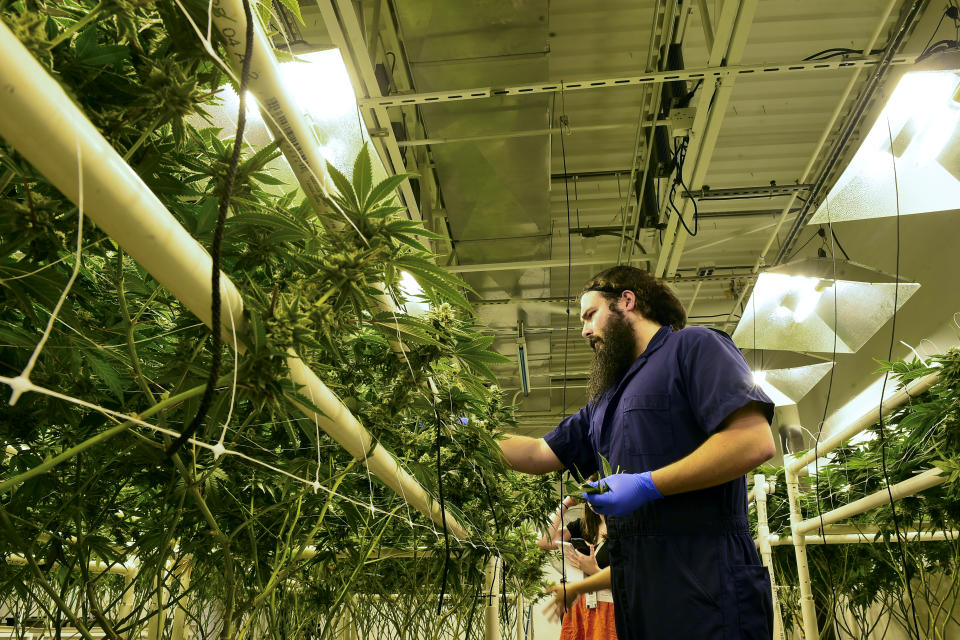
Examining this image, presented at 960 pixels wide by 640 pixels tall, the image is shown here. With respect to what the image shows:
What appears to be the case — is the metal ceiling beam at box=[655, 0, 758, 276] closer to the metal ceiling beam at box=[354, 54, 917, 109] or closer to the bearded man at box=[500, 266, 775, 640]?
the metal ceiling beam at box=[354, 54, 917, 109]

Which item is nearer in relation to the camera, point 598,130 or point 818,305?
point 818,305

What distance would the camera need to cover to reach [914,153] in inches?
68.5

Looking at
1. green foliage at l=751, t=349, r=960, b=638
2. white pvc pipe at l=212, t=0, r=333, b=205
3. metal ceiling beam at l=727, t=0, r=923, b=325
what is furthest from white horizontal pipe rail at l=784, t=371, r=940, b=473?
metal ceiling beam at l=727, t=0, r=923, b=325

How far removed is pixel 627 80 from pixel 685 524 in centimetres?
210

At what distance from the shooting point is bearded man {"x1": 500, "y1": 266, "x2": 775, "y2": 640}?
1.28m

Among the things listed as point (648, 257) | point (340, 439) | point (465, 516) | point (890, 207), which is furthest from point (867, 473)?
point (340, 439)

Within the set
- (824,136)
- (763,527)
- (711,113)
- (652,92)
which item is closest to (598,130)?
(652,92)

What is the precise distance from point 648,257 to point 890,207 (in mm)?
2556

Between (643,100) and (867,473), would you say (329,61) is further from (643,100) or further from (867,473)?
(867,473)

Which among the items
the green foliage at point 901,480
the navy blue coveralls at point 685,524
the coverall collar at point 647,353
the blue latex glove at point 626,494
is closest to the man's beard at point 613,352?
the coverall collar at point 647,353

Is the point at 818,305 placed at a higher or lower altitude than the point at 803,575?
higher

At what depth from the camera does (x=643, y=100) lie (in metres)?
3.29

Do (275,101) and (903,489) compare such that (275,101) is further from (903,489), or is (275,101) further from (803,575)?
(803,575)

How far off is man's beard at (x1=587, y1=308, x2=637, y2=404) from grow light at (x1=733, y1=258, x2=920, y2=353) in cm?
110
